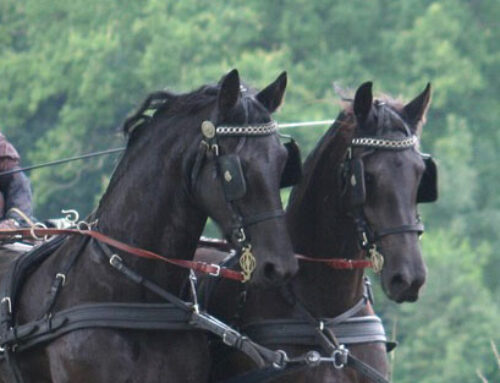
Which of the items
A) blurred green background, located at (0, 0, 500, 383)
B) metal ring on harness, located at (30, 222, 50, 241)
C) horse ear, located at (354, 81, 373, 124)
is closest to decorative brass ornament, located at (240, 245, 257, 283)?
horse ear, located at (354, 81, 373, 124)

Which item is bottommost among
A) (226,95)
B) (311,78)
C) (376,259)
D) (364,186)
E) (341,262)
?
(376,259)

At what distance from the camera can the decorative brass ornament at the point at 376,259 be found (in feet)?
28.9

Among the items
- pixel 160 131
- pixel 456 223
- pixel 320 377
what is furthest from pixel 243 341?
pixel 456 223

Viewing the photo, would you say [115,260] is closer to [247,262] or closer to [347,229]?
[247,262]

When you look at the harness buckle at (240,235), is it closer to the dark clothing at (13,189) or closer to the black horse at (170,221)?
the black horse at (170,221)

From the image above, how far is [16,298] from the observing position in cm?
905

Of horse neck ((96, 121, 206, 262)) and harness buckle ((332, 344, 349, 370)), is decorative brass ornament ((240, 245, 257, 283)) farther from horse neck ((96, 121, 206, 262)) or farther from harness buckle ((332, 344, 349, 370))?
harness buckle ((332, 344, 349, 370))

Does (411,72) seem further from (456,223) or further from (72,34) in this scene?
(72,34)

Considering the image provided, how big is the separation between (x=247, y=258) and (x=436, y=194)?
1.22 meters

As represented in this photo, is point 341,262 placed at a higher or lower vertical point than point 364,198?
lower

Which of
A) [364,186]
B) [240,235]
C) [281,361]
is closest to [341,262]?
[364,186]

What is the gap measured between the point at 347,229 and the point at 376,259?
0.42m

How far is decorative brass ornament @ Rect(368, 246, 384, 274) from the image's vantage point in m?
8.80

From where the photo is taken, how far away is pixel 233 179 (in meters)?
8.41
